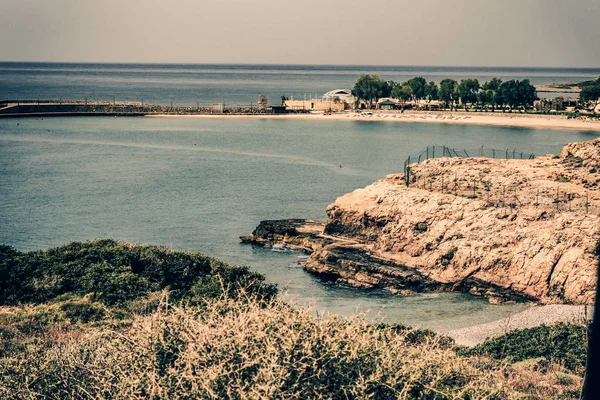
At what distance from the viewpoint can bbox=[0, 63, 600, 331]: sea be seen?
34.2 meters

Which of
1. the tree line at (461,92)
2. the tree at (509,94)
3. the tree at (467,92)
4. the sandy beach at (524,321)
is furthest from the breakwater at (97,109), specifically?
the sandy beach at (524,321)

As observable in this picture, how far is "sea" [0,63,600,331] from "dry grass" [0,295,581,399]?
1075 millimetres

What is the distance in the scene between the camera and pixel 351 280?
1405 inches

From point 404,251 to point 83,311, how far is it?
1990 centimetres

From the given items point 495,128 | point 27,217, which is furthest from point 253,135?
point 27,217

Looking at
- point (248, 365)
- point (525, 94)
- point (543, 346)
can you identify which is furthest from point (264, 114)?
point (248, 365)

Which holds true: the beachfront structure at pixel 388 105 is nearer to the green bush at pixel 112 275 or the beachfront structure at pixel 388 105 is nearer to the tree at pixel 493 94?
the tree at pixel 493 94

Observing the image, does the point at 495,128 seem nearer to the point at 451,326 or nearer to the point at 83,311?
the point at 451,326

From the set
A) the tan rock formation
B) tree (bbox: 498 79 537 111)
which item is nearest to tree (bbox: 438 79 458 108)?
tree (bbox: 498 79 537 111)

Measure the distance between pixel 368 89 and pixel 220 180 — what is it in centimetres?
9043

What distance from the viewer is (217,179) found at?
231ft

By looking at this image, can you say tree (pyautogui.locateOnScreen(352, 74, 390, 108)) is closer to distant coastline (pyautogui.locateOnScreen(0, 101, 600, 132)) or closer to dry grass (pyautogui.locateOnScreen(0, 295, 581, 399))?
distant coastline (pyautogui.locateOnScreen(0, 101, 600, 132))

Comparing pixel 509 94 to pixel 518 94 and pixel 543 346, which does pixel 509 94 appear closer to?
pixel 518 94

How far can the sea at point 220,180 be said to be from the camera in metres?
34.2
